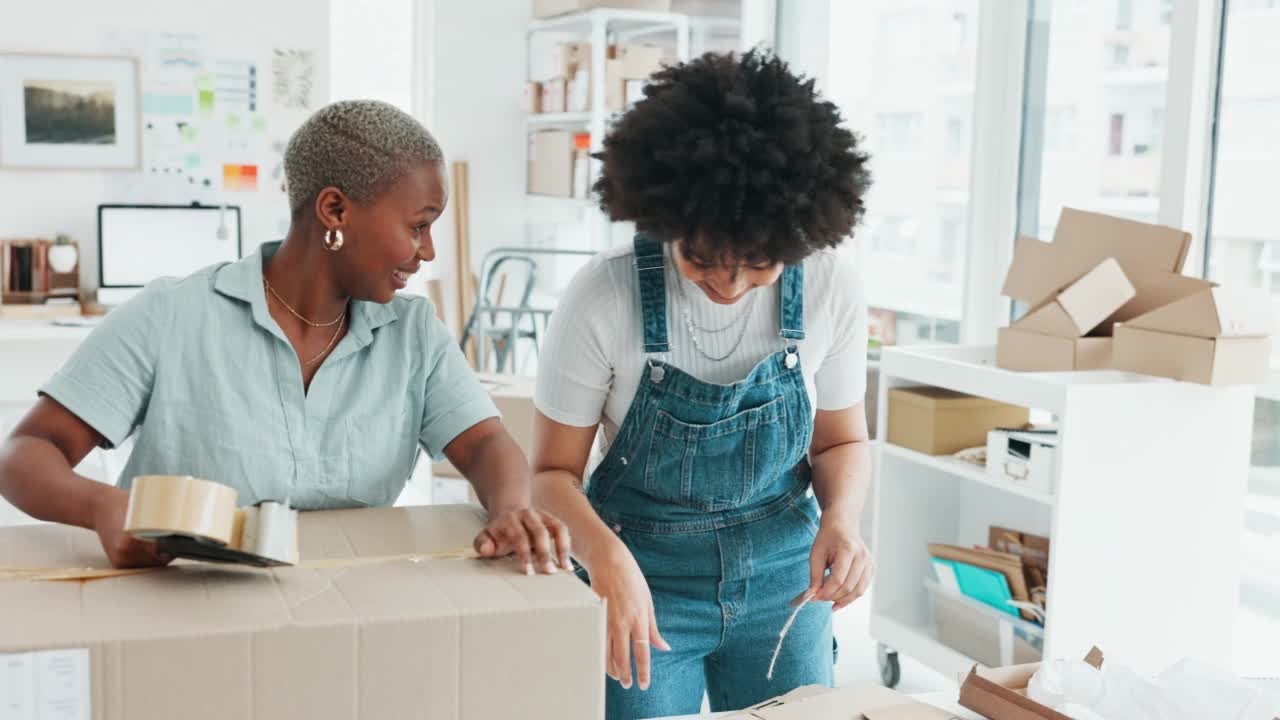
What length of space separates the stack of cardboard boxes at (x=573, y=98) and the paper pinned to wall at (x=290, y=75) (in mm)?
1038

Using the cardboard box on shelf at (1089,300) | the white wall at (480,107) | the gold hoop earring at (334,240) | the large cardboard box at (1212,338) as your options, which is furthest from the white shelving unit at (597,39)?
the gold hoop earring at (334,240)

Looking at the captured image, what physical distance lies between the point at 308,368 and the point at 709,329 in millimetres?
424

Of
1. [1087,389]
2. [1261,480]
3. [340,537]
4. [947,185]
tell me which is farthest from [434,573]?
[947,185]

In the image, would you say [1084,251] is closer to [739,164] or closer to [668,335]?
[668,335]

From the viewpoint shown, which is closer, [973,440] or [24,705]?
[24,705]

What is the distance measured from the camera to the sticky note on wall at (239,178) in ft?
15.6

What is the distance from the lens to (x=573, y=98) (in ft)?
16.9

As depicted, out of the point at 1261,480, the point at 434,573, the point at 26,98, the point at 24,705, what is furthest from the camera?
the point at 26,98

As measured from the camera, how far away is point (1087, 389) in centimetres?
236

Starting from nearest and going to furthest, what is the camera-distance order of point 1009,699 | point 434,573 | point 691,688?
point 434,573, point 1009,699, point 691,688

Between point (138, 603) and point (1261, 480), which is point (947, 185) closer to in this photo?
point (1261, 480)

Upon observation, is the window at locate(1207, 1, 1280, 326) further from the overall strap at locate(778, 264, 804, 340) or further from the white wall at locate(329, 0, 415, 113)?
the white wall at locate(329, 0, 415, 113)

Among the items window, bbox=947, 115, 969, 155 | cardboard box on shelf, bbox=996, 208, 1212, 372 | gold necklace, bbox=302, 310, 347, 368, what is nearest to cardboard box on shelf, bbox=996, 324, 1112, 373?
cardboard box on shelf, bbox=996, 208, 1212, 372

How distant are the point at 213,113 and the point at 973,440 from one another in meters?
3.23
